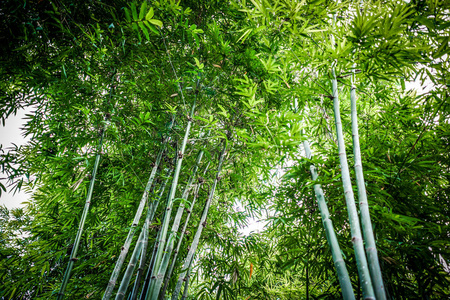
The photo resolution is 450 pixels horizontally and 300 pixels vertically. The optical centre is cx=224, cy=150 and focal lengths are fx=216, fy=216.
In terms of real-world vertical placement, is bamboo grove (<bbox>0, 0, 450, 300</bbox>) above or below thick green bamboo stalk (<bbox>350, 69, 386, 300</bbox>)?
above

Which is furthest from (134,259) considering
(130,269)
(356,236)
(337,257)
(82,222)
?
(356,236)

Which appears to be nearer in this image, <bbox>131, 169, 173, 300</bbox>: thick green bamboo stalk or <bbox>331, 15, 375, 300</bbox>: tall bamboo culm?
<bbox>331, 15, 375, 300</bbox>: tall bamboo culm

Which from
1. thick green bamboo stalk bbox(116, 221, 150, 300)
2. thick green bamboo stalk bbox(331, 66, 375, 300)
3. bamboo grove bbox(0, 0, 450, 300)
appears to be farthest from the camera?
thick green bamboo stalk bbox(116, 221, 150, 300)

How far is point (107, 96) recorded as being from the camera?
2041 mm

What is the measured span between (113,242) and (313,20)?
3.08 m

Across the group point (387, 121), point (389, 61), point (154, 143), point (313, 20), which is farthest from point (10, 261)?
point (387, 121)

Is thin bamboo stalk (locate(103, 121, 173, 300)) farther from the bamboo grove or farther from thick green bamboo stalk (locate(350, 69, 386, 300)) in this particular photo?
thick green bamboo stalk (locate(350, 69, 386, 300))

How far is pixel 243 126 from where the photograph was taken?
224 centimetres

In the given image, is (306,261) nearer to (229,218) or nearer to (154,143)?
(229,218)

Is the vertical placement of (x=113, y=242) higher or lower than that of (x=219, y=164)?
lower

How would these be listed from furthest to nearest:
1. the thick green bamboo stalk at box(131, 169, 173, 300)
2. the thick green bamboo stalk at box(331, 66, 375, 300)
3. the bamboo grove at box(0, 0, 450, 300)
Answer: the thick green bamboo stalk at box(131, 169, 173, 300) → the bamboo grove at box(0, 0, 450, 300) → the thick green bamboo stalk at box(331, 66, 375, 300)

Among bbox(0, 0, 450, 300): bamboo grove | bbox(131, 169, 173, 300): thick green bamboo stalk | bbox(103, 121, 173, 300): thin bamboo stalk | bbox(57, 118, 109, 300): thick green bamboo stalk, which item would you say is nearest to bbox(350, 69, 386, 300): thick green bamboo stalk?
bbox(0, 0, 450, 300): bamboo grove

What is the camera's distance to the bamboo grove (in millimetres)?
1357

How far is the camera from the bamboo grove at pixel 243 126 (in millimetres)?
1357
